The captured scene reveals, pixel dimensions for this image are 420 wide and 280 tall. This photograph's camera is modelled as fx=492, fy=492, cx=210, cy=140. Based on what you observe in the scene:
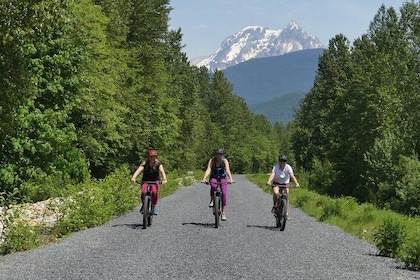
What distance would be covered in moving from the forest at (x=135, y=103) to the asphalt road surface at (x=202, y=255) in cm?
411

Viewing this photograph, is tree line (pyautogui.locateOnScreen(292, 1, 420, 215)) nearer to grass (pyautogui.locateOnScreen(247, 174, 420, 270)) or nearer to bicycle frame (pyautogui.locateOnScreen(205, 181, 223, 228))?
grass (pyautogui.locateOnScreen(247, 174, 420, 270))

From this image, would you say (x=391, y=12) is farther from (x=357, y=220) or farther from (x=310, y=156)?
(x=357, y=220)

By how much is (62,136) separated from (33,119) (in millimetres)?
1663

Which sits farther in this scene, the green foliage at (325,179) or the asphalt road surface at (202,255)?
the green foliage at (325,179)

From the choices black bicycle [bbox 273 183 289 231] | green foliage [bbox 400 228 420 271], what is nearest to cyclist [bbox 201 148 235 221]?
black bicycle [bbox 273 183 289 231]

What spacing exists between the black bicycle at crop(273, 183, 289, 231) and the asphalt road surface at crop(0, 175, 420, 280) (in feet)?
1.04

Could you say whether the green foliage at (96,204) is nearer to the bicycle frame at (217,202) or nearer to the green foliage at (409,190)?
the bicycle frame at (217,202)

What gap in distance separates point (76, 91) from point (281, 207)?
13625 millimetres

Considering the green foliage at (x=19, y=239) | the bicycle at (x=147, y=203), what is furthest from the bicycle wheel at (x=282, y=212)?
the green foliage at (x=19, y=239)

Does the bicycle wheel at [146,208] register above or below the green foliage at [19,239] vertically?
above

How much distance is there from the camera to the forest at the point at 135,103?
19.8 metres

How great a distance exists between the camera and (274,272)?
8.76 meters

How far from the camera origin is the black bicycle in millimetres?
14352

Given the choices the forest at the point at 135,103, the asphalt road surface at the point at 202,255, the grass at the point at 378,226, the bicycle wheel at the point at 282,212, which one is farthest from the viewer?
the forest at the point at 135,103
